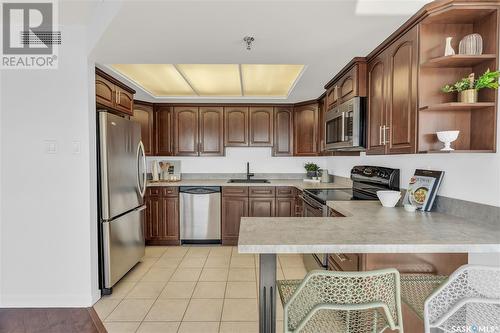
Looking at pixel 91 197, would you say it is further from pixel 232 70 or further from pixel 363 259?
pixel 363 259

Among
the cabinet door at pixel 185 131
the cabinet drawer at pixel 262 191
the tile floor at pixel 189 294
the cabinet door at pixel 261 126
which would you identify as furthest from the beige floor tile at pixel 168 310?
the cabinet door at pixel 261 126

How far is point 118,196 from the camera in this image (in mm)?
2773

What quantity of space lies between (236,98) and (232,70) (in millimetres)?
1122

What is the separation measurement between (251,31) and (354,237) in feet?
4.68

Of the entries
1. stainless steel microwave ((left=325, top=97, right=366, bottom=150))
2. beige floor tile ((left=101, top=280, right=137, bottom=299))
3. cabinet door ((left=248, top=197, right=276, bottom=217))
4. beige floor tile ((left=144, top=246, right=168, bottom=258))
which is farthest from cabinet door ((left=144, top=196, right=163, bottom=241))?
stainless steel microwave ((left=325, top=97, right=366, bottom=150))

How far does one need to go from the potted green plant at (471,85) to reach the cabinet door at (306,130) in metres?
2.69

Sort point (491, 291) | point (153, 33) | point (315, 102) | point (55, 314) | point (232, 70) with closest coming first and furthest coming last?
point (491, 291), point (153, 33), point (55, 314), point (232, 70), point (315, 102)

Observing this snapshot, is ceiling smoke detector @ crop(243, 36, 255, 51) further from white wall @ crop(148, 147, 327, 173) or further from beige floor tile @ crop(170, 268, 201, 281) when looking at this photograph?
white wall @ crop(148, 147, 327, 173)

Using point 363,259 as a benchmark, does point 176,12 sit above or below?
above

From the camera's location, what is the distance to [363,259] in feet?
5.39

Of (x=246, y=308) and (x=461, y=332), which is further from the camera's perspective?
(x=246, y=308)

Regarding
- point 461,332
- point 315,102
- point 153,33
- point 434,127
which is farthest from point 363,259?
point 315,102

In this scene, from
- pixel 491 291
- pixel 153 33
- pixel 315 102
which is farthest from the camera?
pixel 315 102

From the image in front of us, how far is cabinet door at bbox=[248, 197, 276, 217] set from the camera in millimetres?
4113
